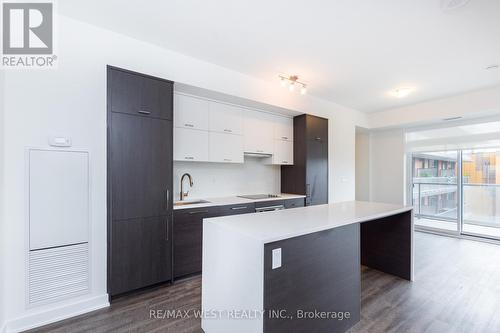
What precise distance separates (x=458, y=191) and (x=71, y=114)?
694 cm

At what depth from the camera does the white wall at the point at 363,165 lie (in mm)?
6211

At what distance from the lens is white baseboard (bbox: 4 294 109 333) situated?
1905 millimetres

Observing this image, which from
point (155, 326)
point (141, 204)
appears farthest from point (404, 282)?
point (141, 204)

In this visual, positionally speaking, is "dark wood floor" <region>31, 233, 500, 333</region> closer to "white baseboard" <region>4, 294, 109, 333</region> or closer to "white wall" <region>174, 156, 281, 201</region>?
"white baseboard" <region>4, 294, 109, 333</region>

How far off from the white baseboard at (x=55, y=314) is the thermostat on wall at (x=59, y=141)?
4.87ft

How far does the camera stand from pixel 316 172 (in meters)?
4.27

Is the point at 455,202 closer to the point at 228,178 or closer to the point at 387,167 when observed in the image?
the point at 387,167

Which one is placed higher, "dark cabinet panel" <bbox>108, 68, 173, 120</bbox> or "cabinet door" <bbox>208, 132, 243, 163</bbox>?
"dark cabinet panel" <bbox>108, 68, 173, 120</bbox>

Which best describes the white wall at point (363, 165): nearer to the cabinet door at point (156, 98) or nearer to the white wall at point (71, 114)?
the white wall at point (71, 114)

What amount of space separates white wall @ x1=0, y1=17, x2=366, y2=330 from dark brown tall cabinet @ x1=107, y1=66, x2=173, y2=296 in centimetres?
17

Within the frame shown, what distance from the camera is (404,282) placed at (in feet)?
9.18

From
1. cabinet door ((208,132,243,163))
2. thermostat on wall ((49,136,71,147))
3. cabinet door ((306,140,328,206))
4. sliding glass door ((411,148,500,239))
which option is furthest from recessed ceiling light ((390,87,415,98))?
thermostat on wall ((49,136,71,147))

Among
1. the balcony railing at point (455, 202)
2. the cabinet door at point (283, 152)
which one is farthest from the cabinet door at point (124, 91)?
the balcony railing at point (455, 202)

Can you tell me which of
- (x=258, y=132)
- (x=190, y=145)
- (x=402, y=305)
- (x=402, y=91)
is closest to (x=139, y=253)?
(x=190, y=145)
